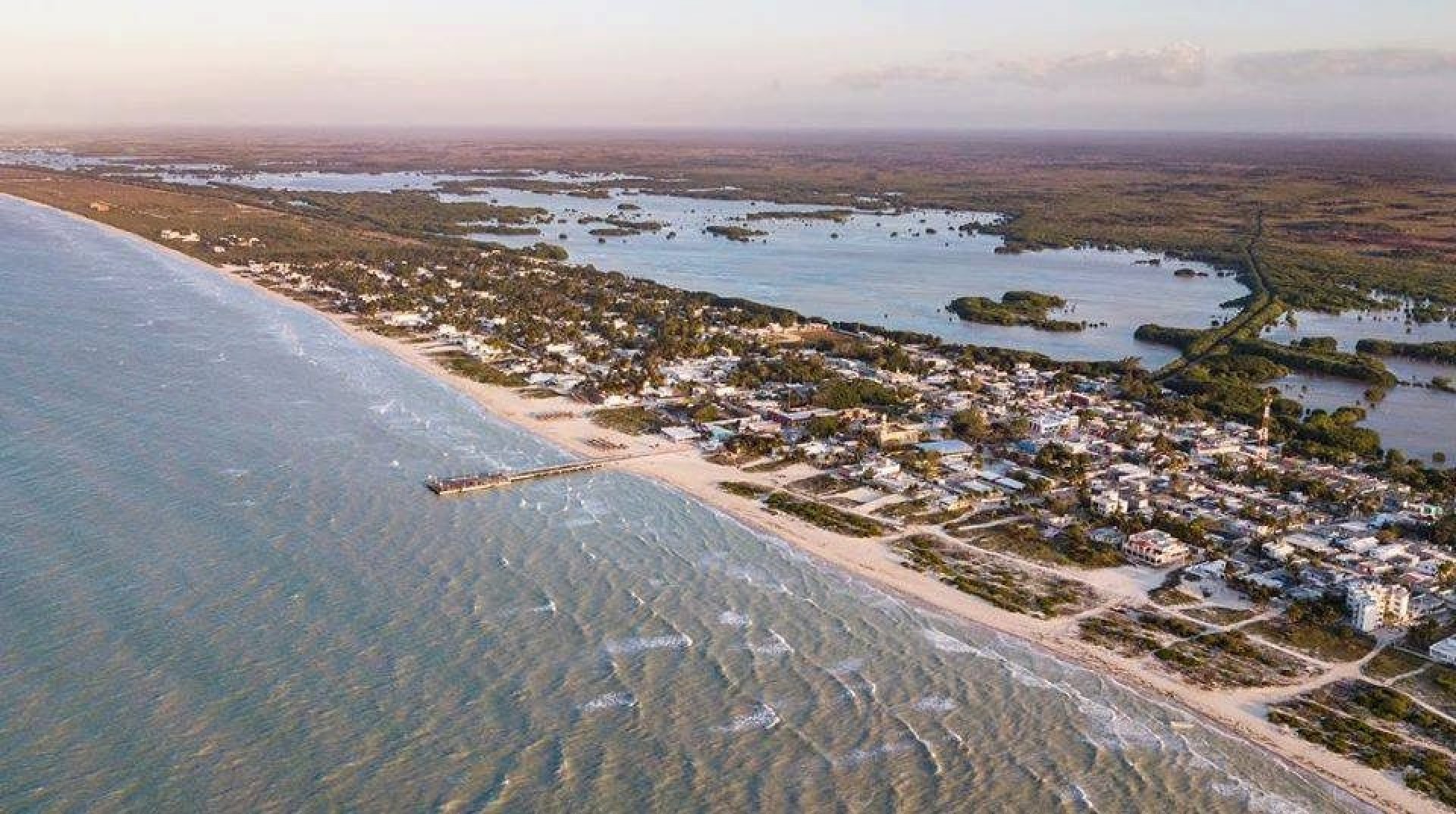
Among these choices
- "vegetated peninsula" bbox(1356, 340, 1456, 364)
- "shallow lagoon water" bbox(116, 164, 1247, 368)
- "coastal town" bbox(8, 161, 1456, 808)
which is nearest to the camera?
"coastal town" bbox(8, 161, 1456, 808)

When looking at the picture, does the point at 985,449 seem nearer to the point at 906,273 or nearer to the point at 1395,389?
the point at 1395,389

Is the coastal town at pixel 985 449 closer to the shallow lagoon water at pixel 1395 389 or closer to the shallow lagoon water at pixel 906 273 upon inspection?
the shallow lagoon water at pixel 1395 389

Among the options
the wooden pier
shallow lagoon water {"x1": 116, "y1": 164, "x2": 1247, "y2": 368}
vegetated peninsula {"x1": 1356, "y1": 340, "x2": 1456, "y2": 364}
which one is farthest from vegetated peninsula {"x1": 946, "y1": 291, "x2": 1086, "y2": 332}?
the wooden pier

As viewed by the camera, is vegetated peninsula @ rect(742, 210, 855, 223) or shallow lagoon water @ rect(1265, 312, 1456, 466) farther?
vegetated peninsula @ rect(742, 210, 855, 223)

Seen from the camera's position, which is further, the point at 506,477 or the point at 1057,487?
the point at 1057,487

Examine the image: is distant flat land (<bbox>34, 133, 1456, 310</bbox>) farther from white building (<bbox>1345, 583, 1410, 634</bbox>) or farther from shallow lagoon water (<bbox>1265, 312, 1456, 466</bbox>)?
white building (<bbox>1345, 583, 1410, 634</bbox>)

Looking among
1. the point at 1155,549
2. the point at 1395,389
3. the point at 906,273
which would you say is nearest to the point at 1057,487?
the point at 1155,549
